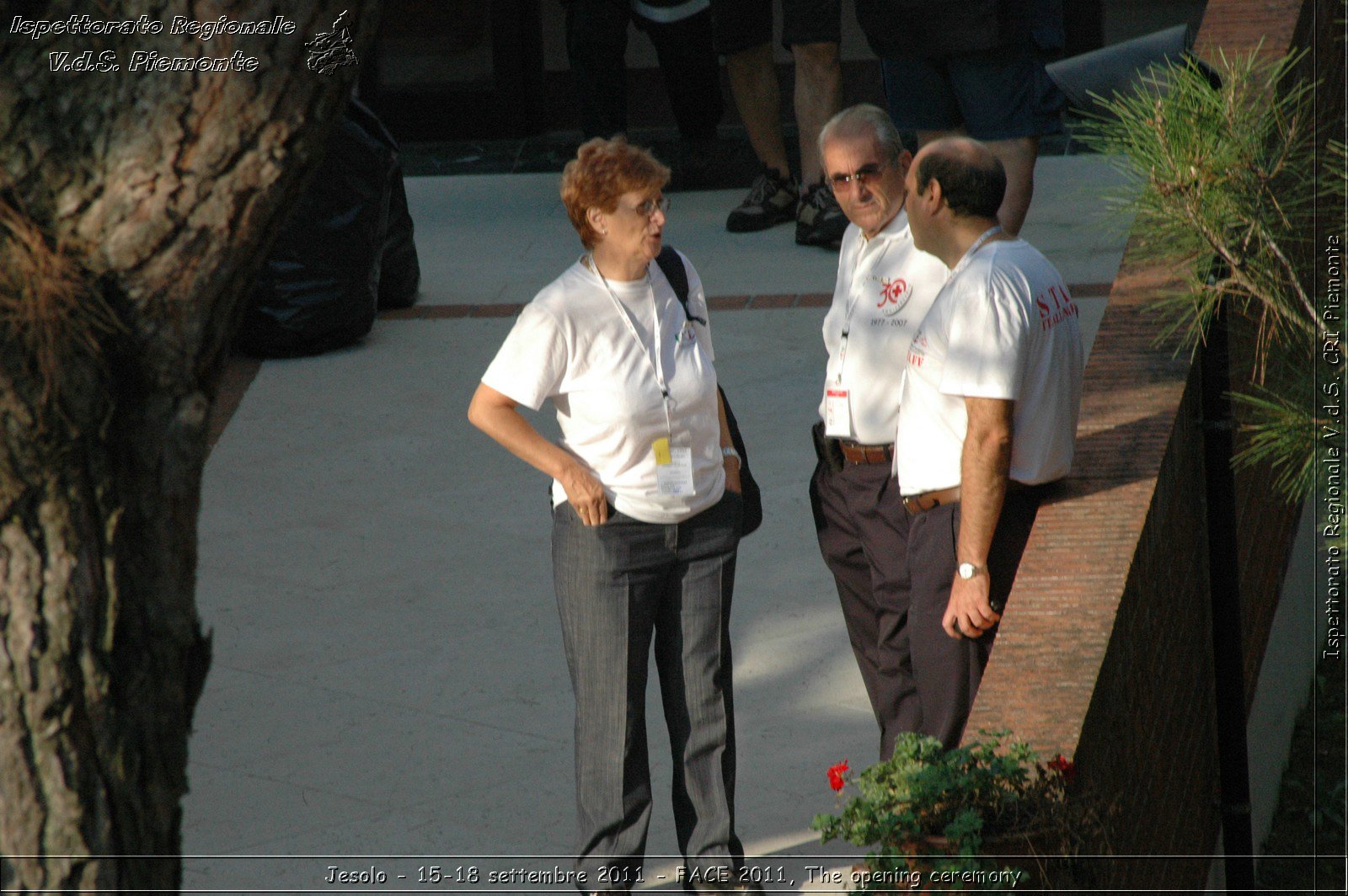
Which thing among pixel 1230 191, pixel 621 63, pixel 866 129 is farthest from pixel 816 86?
pixel 1230 191

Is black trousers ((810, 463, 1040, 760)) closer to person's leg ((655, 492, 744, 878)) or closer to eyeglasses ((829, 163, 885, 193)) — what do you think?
person's leg ((655, 492, 744, 878))

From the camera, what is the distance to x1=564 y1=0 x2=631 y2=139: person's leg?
10.1 meters

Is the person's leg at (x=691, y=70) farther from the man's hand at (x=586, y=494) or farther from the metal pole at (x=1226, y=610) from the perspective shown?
the man's hand at (x=586, y=494)

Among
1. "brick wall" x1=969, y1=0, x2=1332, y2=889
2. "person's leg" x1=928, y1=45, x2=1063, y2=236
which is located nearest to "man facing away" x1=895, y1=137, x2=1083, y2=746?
"brick wall" x1=969, y1=0, x2=1332, y2=889

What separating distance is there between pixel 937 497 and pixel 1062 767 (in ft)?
3.40

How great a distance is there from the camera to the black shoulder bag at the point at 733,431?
4.08m

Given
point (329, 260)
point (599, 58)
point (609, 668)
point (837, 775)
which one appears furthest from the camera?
point (599, 58)

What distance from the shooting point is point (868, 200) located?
427 centimetres

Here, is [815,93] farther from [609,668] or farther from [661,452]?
[609,668]

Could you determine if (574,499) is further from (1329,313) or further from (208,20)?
(208,20)

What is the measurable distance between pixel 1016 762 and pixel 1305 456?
32.3 inches

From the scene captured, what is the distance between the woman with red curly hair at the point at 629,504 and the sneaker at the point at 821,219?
5.23 meters

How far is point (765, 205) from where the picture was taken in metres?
9.78

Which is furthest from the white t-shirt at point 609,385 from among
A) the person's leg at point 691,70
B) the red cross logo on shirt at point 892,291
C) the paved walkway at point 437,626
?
the person's leg at point 691,70
